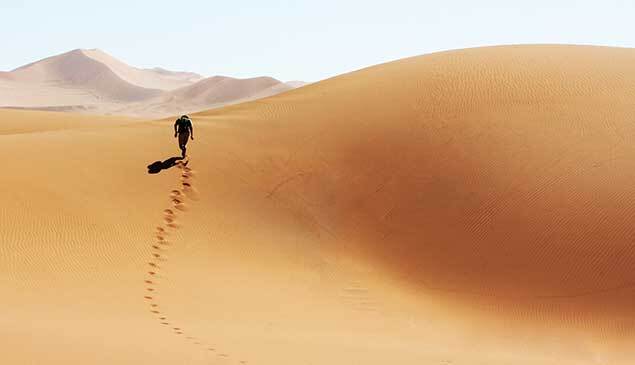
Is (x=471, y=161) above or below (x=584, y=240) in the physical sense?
above

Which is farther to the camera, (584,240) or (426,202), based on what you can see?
(426,202)

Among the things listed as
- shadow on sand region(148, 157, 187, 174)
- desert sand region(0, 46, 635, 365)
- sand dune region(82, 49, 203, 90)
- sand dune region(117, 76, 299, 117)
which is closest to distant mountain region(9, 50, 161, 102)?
sand dune region(82, 49, 203, 90)

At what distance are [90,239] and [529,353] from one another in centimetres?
611

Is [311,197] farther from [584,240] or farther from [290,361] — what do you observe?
[290,361]

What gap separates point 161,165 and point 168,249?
142 inches

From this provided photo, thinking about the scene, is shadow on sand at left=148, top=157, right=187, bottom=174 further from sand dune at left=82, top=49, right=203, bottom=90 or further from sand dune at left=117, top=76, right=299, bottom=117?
sand dune at left=82, top=49, right=203, bottom=90

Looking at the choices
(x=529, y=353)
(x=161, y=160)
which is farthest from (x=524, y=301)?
(x=161, y=160)

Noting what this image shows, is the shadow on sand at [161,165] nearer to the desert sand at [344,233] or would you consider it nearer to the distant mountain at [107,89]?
the desert sand at [344,233]

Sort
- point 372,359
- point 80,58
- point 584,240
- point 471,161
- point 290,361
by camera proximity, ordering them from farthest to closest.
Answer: point 80,58 → point 471,161 → point 584,240 → point 372,359 → point 290,361

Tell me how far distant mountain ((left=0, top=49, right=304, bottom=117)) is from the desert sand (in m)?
68.2

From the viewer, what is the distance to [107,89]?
10669 centimetres

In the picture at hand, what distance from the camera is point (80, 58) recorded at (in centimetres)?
12012

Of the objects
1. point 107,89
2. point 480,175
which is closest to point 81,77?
point 107,89

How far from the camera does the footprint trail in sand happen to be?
24.1ft
